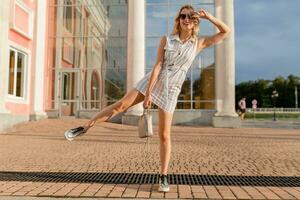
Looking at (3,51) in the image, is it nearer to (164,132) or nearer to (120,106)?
(120,106)

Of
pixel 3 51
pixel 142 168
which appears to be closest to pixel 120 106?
pixel 142 168

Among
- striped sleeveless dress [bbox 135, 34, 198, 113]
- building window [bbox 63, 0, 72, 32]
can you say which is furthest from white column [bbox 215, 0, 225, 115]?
striped sleeveless dress [bbox 135, 34, 198, 113]

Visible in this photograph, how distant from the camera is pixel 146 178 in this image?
5387mm

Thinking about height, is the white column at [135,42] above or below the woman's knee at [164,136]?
above

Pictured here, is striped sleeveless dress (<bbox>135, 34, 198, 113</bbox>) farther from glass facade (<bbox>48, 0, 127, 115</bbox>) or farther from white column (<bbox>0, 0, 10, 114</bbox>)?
glass facade (<bbox>48, 0, 127, 115</bbox>)

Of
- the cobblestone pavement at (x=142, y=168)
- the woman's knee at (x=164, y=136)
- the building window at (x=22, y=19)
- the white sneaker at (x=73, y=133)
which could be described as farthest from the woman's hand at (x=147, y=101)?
the building window at (x=22, y=19)

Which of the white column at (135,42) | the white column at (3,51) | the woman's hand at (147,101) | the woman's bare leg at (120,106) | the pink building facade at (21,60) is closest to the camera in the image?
the woman's hand at (147,101)

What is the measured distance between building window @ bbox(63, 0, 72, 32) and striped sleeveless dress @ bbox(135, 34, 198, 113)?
2225 centimetres

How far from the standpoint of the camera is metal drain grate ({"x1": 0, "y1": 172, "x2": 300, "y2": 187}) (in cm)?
506

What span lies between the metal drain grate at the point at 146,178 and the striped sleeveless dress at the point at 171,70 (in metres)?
1.36

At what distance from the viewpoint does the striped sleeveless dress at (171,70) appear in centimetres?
425

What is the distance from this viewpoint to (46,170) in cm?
605

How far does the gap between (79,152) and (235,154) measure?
3.66 m

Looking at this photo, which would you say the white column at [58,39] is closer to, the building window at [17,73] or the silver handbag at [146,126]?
the building window at [17,73]
